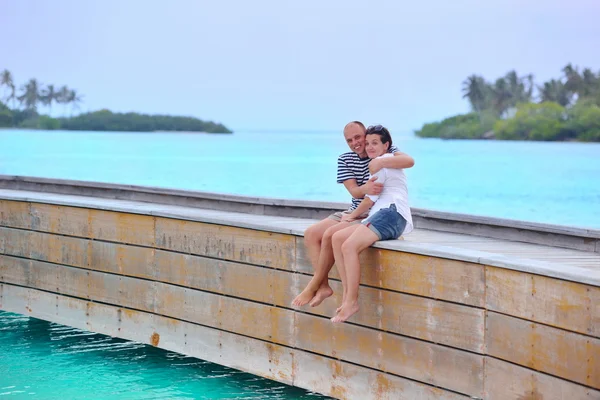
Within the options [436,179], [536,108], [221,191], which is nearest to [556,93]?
[536,108]

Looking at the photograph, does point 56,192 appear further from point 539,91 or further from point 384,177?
point 539,91

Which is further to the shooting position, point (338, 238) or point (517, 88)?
point (517, 88)

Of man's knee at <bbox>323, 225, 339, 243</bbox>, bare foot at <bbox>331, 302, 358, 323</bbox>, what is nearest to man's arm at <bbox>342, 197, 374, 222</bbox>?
man's knee at <bbox>323, 225, 339, 243</bbox>

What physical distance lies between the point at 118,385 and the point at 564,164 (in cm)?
8526

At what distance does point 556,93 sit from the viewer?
362ft

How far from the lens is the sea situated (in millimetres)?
7926

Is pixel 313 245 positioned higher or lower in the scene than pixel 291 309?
higher

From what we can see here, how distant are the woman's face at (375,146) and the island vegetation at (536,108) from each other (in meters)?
101

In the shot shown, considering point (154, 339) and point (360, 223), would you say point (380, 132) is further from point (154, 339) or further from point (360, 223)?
point (154, 339)

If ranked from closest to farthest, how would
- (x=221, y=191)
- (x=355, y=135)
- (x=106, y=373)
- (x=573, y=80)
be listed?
1. (x=355, y=135)
2. (x=106, y=373)
3. (x=221, y=191)
4. (x=573, y=80)

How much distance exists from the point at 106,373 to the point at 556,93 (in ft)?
353

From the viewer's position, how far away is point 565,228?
22.0ft

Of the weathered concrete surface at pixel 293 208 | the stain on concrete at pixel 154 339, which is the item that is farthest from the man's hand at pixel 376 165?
the stain on concrete at pixel 154 339

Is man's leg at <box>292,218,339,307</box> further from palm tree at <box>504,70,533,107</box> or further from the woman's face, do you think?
palm tree at <box>504,70,533,107</box>
